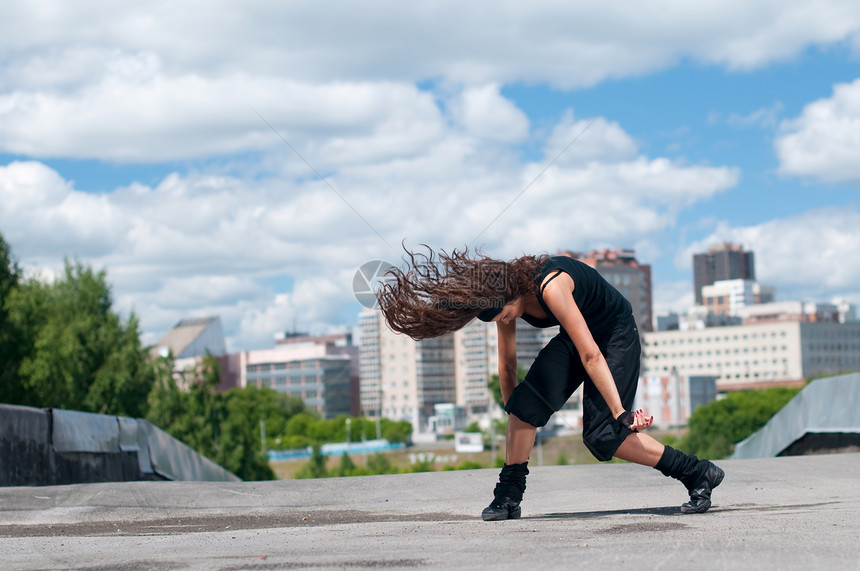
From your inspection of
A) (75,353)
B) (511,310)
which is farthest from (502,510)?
(75,353)

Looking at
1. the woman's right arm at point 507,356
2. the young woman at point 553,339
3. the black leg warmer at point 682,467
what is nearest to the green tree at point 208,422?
the woman's right arm at point 507,356

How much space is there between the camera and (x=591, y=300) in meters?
5.56

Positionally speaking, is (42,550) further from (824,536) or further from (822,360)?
(822,360)

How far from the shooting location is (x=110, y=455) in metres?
10.9

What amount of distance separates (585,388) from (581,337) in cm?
42

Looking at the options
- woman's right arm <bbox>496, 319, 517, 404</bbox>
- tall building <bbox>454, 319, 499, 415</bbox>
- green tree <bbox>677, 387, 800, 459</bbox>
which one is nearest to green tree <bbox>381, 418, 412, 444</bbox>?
tall building <bbox>454, 319, 499, 415</bbox>

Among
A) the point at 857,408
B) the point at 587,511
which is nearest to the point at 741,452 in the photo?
the point at 857,408

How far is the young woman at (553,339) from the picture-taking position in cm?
528

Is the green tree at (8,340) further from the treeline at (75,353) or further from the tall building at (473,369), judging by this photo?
the tall building at (473,369)

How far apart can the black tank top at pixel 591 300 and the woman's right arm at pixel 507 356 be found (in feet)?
0.48

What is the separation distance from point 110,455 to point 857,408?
8.35m

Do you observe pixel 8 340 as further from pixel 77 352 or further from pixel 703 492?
pixel 703 492

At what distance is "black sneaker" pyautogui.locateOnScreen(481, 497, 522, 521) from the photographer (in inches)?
220

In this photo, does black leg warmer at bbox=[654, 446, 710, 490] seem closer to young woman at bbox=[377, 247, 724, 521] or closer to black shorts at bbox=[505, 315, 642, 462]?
young woman at bbox=[377, 247, 724, 521]
